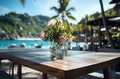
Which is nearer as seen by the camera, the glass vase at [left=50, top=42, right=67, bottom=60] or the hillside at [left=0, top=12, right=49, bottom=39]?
the glass vase at [left=50, top=42, right=67, bottom=60]

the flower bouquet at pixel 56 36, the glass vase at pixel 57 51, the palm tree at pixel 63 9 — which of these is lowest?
the glass vase at pixel 57 51

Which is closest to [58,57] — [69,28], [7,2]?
[69,28]

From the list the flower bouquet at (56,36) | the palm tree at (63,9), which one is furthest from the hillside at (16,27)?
the flower bouquet at (56,36)

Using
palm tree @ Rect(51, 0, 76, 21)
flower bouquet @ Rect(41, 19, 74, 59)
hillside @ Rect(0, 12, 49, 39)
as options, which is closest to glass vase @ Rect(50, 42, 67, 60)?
flower bouquet @ Rect(41, 19, 74, 59)

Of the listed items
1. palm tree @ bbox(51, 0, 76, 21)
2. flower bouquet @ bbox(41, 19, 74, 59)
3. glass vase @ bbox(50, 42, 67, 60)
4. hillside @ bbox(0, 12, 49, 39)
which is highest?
hillside @ bbox(0, 12, 49, 39)

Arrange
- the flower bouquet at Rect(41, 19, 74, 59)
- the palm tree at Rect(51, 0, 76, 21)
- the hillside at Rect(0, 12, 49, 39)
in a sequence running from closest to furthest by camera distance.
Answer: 1. the flower bouquet at Rect(41, 19, 74, 59)
2. the palm tree at Rect(51, 0, 76, 21)
3. the hillside at Rect(0, 12, 49, 39)

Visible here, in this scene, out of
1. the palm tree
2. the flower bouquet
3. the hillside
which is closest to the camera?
the flower bouquet

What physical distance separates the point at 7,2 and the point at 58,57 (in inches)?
4396

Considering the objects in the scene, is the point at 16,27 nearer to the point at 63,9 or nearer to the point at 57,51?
the point at 63,9

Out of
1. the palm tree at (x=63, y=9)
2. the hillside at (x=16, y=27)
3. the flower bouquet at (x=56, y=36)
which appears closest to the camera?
the flower bouquet at (x=56, y=36)

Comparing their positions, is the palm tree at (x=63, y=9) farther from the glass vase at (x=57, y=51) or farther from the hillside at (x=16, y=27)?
the hillside at (x=16, y=27)

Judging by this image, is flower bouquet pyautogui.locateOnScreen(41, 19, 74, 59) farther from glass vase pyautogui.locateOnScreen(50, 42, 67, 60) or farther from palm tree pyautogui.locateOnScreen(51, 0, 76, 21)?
palm tree pyautogui.locateOnScreen(51, 0, 76, 21)

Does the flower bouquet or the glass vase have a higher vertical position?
the flower bouquet

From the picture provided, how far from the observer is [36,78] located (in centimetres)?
423
